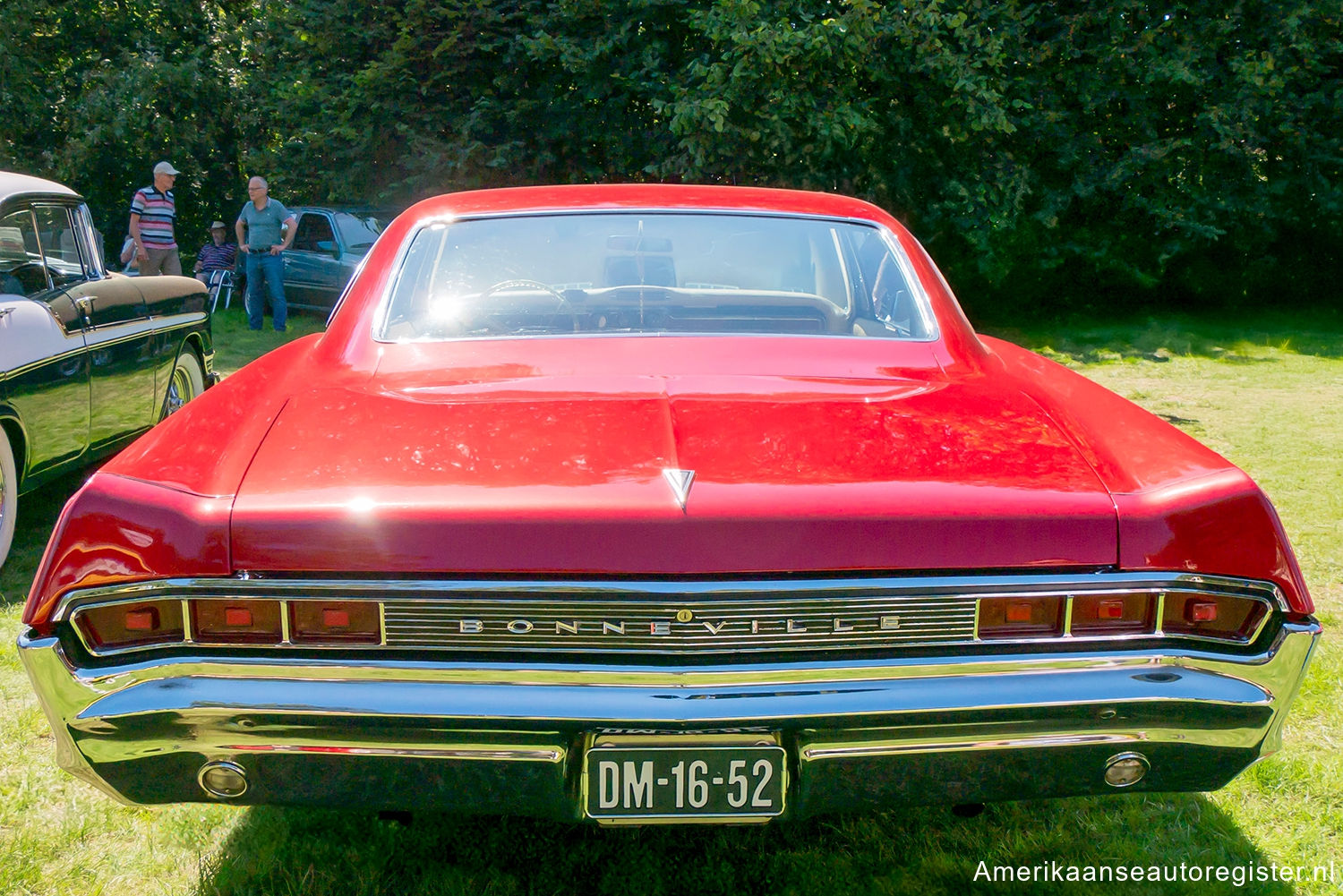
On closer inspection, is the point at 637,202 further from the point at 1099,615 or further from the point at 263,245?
the point at 263,245

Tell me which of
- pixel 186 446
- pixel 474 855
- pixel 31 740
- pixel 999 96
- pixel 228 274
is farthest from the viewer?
pixel 228 274

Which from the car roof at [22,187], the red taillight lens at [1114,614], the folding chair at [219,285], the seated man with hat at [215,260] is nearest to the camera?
the red taillight lens at [1114,614]

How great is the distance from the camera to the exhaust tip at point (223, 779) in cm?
186

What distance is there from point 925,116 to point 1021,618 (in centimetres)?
1269

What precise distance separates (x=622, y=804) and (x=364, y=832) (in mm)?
982

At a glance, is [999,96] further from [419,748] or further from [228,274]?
[419,748]

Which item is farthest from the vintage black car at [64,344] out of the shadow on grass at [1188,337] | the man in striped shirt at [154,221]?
the shadow on grass at [1188,337]

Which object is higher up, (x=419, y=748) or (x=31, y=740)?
(x=419, y=748)

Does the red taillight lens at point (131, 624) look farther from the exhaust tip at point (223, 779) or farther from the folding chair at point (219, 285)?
the folding chair at point (219, 285)

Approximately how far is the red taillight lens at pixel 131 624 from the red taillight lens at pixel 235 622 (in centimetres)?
4

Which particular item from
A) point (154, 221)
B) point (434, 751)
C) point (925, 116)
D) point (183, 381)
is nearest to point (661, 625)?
point (434, 751)

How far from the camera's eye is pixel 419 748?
183 centimetres

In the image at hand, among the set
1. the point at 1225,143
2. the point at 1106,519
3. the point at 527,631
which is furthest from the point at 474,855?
the point at 1225,143

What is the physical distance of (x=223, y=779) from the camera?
1.88 metres
